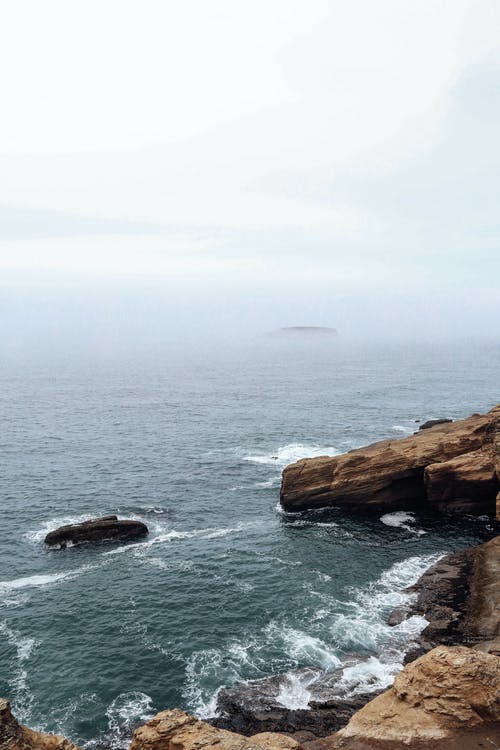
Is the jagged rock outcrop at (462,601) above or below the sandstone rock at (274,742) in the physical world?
below

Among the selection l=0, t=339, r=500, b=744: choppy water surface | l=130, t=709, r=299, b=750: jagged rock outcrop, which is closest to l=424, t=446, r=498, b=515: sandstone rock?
l=0, t=339, r=500, b=744: choppy water surface

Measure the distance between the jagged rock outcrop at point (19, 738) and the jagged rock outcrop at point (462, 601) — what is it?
87.0ft

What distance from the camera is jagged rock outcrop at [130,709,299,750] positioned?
71.6ft

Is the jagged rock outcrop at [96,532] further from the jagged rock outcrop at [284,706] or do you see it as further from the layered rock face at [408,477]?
the jagged rock outcrop at [284,706]

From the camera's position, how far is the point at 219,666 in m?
39.0

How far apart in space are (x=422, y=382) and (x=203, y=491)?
4593 inches

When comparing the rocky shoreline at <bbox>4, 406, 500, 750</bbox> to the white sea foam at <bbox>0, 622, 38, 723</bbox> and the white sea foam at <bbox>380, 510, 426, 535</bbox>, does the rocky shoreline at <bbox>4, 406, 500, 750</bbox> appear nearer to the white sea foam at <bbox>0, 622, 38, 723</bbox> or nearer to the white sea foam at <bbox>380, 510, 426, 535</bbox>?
the white sea foam at <bbox>380, 510, 426, 535</bbox>

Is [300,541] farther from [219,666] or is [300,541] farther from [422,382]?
[422,382]

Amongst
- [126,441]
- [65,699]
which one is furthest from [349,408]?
[65,699]

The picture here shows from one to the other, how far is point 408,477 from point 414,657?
96.2 ft

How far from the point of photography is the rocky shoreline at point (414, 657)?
23766 mm

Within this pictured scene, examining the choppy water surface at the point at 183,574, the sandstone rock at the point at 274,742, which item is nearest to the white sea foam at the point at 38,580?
the choppy water surface at the point at 183,574

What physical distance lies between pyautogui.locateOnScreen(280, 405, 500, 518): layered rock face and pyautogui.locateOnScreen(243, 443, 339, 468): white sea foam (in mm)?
18060

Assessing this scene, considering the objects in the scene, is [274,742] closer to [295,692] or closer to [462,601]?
[295,692]
